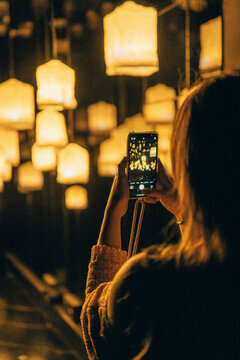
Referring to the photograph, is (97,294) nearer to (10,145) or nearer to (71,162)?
(71,162)

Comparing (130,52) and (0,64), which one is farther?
(0,64)

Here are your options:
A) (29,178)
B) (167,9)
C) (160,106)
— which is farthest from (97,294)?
(29,178)

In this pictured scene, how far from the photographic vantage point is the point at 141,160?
3.65 feet

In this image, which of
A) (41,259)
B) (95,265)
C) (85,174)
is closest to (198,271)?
(95,265)

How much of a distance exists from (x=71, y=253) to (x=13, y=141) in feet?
4.87

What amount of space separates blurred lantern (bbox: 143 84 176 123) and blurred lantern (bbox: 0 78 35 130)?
1.16 metres

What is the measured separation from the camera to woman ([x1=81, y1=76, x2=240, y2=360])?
720 mm

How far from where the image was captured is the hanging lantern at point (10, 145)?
5.13 metres

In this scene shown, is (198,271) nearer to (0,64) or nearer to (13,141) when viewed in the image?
(13,141)

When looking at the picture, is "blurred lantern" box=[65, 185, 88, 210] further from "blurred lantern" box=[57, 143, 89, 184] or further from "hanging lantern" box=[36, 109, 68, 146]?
"hanging lantern" box=[36, 109, 68, 146]

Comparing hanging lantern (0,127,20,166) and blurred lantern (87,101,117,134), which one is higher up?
blurred lantern (87,101,117,134)

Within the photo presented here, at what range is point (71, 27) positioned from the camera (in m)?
4.74

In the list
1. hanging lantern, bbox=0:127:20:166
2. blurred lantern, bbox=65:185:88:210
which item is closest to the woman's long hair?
blurred lantern, bbox=65:185:88:210

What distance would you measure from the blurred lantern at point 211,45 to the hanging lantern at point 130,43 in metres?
0.35
